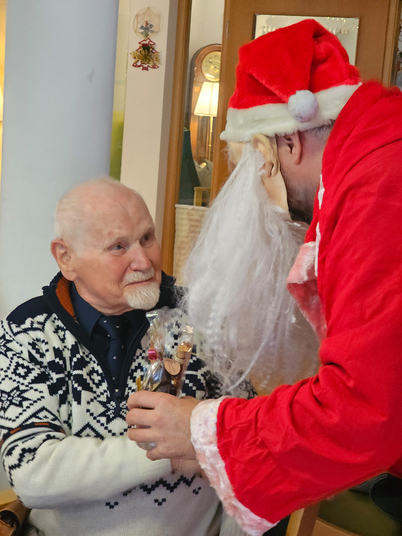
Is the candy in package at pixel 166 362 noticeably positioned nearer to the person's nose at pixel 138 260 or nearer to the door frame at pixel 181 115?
the person's nose at pixel 138 260

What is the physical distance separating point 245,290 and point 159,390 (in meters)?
0.34

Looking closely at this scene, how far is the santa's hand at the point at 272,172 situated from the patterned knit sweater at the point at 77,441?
1.71ft

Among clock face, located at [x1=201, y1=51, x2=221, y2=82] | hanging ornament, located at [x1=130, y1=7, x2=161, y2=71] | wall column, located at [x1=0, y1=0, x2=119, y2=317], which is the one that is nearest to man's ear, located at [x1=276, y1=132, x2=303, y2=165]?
wall column, located at [x1=0, y1=0, x2=119, y2=317]

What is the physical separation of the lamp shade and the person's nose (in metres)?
3.55

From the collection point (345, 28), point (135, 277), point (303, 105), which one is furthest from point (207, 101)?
point (303, 105)

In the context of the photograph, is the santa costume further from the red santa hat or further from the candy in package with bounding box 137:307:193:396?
the candy in package with bounding box 137:307:193:396

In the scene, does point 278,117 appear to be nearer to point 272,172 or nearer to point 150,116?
point 272,172

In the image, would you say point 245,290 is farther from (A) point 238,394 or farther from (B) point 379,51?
(B) point 379,51

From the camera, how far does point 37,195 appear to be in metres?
1.89

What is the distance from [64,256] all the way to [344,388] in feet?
2.99

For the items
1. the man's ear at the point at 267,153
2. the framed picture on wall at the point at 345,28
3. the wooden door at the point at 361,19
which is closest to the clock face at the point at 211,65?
the wooden door at the point at 361,19

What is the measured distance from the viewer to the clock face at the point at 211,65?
4.81 meters

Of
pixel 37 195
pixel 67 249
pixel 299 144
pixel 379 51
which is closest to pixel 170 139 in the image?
pixel 379 51

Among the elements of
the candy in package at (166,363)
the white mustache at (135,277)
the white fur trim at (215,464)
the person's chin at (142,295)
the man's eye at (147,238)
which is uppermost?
the man's eye at (147,238)
